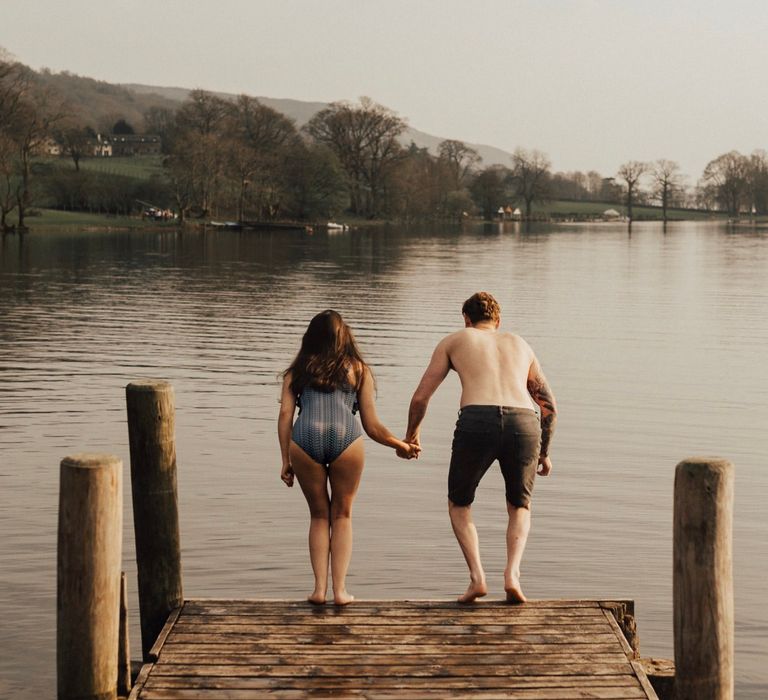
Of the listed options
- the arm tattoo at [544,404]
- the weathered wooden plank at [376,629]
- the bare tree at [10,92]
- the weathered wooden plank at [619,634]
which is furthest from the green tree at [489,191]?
the weathered wooden plank at [376,629]

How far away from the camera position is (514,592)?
24.5 ft

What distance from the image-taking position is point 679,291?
44688 mm

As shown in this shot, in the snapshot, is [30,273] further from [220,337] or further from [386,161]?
[386,161]

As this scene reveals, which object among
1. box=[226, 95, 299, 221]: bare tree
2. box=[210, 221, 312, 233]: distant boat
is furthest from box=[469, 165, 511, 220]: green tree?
box=[210, 221, 312, 233]: distant boat

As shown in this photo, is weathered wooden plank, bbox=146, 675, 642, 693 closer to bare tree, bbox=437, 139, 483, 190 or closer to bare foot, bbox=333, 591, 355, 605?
bare foot, bbox=333, 591, 355, 605

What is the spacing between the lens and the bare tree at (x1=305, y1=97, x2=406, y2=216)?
13175 centimetres

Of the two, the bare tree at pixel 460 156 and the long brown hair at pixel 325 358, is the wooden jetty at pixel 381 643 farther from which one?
the bare tree at pixel 460 156

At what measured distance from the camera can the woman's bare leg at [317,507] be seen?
7301mm

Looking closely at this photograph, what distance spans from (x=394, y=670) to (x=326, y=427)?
1551 millimetres

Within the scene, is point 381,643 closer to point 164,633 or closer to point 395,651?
point 395,651

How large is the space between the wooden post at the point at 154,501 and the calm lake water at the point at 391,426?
99 centimetres

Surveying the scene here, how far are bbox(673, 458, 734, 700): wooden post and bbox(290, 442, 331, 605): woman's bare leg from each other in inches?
85.5

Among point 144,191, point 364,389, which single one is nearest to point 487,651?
point 364,389

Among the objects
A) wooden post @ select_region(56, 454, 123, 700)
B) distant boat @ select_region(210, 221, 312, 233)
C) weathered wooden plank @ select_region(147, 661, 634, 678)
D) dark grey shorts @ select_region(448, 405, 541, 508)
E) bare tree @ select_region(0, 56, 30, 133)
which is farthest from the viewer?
distant boat @ select_region(210, 221, 312, 233)
